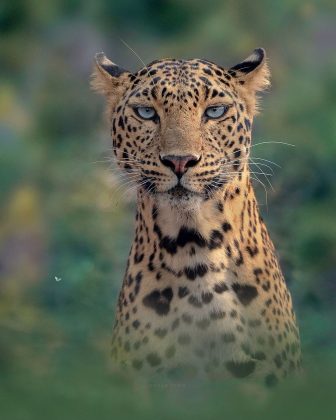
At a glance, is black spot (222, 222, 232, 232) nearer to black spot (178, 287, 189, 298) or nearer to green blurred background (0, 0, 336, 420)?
black spot (178, 287, 189, 298)

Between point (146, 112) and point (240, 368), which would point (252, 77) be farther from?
point (240, 368)

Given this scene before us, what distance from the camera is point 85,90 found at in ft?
37.5

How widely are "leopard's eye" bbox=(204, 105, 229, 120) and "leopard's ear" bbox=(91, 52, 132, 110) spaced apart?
0.48 m

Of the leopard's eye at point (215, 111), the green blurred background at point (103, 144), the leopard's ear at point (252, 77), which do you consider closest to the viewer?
the leopard's eye at point (215, 111)

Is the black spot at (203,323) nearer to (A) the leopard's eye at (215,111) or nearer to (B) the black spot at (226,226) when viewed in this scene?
(B) the black spot at (226,226)

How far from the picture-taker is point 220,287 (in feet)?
15.1

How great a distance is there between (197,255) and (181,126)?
523 millimetres

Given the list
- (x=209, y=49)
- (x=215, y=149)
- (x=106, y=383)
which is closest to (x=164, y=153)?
(x=215, y=149)

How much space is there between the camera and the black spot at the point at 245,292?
4.63 m

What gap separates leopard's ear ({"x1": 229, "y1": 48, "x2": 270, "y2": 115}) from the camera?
5133 mm

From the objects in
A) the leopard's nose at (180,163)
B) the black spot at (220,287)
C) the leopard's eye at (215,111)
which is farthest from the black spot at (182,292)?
the leopard's eye at (215,111)

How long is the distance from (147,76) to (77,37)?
713 cm

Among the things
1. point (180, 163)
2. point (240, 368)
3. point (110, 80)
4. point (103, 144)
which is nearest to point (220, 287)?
point (240, 368)

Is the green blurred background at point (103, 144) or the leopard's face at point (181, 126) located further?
the green blurred background at point (103, 144)
